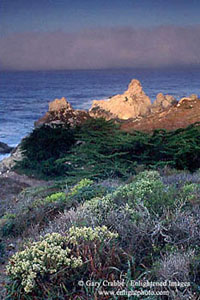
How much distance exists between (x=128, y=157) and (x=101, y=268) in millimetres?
8584

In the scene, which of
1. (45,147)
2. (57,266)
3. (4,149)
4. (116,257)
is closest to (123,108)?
(4,149)

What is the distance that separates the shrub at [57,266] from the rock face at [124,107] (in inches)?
888

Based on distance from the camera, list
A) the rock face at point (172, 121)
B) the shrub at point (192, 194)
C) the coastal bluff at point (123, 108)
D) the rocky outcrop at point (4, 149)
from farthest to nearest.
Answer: the rocky outcrop at point (4, 149)
the coastal bluff at point (123, 108)
the rock face at point (172, 121)
the shrub at point (192, 194)

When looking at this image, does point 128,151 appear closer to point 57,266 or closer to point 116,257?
point 116,257

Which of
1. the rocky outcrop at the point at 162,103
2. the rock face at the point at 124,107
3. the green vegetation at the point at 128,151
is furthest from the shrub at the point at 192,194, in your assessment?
the rocky outcrop at the point at 162,103

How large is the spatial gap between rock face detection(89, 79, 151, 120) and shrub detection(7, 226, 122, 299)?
888 inches

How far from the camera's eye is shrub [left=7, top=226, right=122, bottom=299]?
99.7 inches

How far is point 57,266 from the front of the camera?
8.62ft

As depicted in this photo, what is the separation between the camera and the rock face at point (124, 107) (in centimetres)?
2572

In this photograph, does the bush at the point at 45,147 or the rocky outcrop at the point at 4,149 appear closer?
the bush at the point at 45,147

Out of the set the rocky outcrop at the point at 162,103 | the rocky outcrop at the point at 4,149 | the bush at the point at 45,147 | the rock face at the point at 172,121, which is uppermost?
the rocky outcrop at the point at 162,103

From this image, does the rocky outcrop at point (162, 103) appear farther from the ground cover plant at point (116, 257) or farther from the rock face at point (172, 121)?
the ground cover plant at point (116, 257)

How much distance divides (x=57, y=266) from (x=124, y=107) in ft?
78.0

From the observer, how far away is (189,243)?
125 inches
